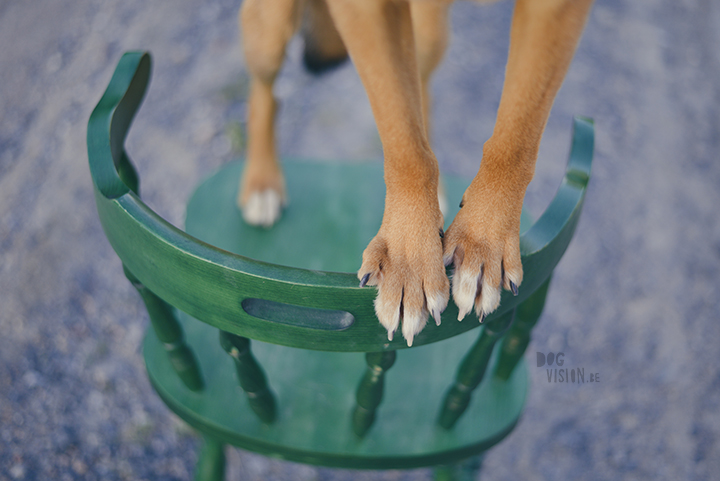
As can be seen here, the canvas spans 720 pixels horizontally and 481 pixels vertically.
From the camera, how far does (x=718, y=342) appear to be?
8.01 ft

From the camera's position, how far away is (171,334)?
49.0 inches

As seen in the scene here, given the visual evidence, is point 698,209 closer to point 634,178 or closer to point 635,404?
point 634,178

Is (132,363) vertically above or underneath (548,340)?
above

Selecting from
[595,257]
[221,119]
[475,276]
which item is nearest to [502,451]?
[595,257]

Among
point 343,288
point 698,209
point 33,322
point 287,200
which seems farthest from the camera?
point 698,209

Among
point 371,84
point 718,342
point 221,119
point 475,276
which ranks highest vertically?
point 371,84

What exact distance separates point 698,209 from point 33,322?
3228 millimetres

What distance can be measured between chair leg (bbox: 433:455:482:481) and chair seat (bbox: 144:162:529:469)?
289mm

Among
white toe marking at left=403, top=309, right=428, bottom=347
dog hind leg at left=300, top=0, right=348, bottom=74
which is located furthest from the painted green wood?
dog hind leg at left=300, top=0, right=348, bottom=74

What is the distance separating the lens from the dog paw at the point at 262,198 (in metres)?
1.89

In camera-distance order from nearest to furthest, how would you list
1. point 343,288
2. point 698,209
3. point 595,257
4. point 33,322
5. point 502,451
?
point 343,288 → point 502,451 → point 33,322 → point 595,257 → point 698,209

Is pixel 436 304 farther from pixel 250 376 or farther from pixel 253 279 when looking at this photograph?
pixel 250 376

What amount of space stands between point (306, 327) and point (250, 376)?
12.3 inches
